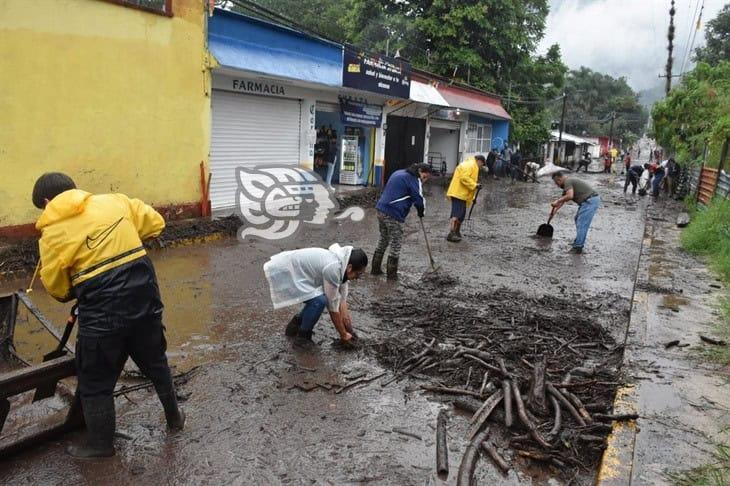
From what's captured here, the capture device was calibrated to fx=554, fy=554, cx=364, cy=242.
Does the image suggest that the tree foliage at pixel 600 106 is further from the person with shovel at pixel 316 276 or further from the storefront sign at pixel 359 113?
the person with shovel at pixel 316 276

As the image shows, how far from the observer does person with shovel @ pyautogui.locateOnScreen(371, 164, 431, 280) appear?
7.66m

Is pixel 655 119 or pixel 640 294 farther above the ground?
pixel 655 119

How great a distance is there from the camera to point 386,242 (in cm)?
777

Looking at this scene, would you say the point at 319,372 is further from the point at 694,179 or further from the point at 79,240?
the point at 694,179

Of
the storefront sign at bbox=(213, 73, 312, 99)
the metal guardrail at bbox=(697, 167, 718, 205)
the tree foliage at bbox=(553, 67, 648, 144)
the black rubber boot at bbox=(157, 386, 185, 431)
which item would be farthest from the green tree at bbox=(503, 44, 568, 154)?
the tree foliage at bbox=(553, 67, 648, 144)

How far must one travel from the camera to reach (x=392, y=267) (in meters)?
7.68

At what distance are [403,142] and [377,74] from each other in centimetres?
515

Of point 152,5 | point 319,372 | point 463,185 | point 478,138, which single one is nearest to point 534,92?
point 478,138

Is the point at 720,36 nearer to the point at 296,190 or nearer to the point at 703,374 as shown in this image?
the point at 296,190

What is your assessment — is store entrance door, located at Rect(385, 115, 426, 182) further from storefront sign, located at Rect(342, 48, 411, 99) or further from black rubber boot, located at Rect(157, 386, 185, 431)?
black rubber boot, located at Rect(157, 386, 185, 431)

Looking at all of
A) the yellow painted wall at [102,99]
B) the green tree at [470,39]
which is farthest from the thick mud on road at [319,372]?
the green tree at [470,39]

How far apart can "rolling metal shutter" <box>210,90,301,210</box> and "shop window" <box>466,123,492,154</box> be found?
597 inches

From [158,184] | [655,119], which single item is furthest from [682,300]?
[655,119]

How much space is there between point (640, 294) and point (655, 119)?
19946mm
